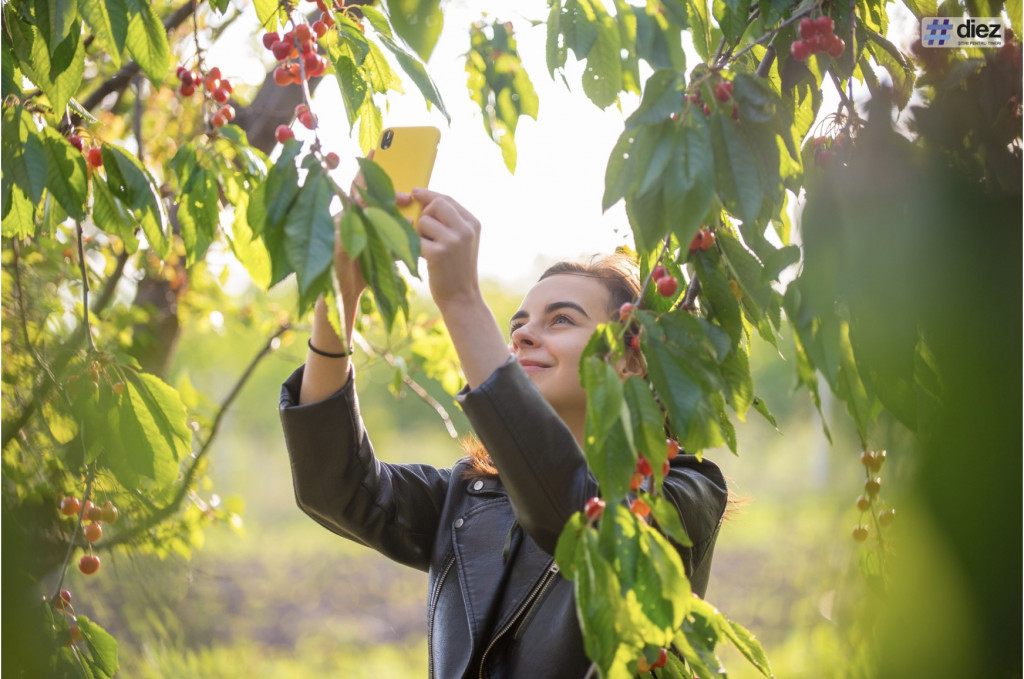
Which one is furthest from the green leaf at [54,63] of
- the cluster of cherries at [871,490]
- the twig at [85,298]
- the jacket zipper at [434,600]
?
the cluster of cherries at [871,490]

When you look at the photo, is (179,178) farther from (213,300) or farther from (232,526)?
(213,300)

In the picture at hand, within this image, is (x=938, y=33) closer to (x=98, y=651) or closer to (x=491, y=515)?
(x=491, y=515)

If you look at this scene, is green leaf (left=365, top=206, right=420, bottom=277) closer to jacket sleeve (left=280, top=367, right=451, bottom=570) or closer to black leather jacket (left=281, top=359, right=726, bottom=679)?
black leather jacket (left=281, top=359, right=726, bottom=679)

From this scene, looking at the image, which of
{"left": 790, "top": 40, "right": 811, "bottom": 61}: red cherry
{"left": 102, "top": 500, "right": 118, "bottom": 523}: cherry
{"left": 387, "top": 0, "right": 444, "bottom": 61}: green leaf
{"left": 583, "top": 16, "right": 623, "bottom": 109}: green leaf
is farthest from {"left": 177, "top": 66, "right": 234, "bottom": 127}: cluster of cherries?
{"left": 790, "top": 40, "right": 811, "bottom": 61}: red cherry

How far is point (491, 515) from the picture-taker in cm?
131

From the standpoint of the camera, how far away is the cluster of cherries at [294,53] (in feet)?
3.39

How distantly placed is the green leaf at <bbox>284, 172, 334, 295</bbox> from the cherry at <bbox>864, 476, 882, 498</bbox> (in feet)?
1.96

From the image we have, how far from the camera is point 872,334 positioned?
875 millimetres

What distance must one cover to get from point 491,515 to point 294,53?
0.67 m

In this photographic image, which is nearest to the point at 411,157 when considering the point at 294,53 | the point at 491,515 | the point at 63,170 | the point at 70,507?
the point at 294,53

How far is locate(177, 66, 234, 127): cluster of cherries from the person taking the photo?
1.26 metres

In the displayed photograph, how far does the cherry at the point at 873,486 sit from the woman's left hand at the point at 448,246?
45 centimetres

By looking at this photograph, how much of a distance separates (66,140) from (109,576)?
1458 millimetres

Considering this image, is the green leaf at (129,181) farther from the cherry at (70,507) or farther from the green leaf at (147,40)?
the cherry at (70,507)
